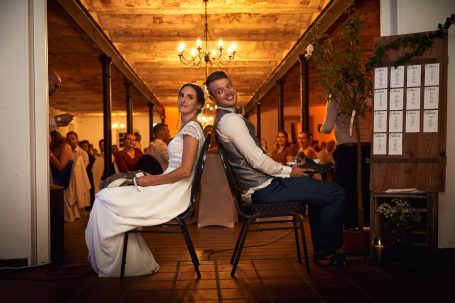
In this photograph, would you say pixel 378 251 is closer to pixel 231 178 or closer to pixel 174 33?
pixel 231 178

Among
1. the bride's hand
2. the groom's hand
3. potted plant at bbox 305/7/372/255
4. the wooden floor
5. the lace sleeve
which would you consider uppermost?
potted plant at bbox 305/7/372/255

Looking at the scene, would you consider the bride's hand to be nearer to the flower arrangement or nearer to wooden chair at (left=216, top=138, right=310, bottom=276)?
wooden chair at (left=216, top=138, right=310, bottom=276)

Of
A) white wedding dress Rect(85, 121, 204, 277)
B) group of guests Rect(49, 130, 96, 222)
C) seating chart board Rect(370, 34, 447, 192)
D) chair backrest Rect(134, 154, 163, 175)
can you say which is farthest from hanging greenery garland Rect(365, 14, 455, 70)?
group of guests Rect(49, 130, 96, 222)

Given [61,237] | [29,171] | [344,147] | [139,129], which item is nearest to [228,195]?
[344,147]

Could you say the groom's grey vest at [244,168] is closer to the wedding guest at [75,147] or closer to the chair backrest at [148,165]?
the chair backrest at [148,165]

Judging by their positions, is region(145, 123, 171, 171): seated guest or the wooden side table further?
region(145, 123, 171, 171): seated guest

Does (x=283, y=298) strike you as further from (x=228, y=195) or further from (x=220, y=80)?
(x=228, y=195)

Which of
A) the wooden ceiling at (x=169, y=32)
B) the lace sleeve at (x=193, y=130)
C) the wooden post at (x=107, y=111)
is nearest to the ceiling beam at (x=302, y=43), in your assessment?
the wooden ceiling at (x=169, y=32)

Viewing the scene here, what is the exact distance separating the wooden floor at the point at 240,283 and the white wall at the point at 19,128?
0.95 feet

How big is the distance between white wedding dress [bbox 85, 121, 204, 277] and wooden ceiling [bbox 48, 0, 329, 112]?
11.2ft

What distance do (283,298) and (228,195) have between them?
319 cm

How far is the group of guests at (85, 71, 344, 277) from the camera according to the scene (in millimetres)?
3211

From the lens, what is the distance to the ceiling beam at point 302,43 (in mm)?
6320

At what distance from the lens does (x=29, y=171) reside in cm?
372
